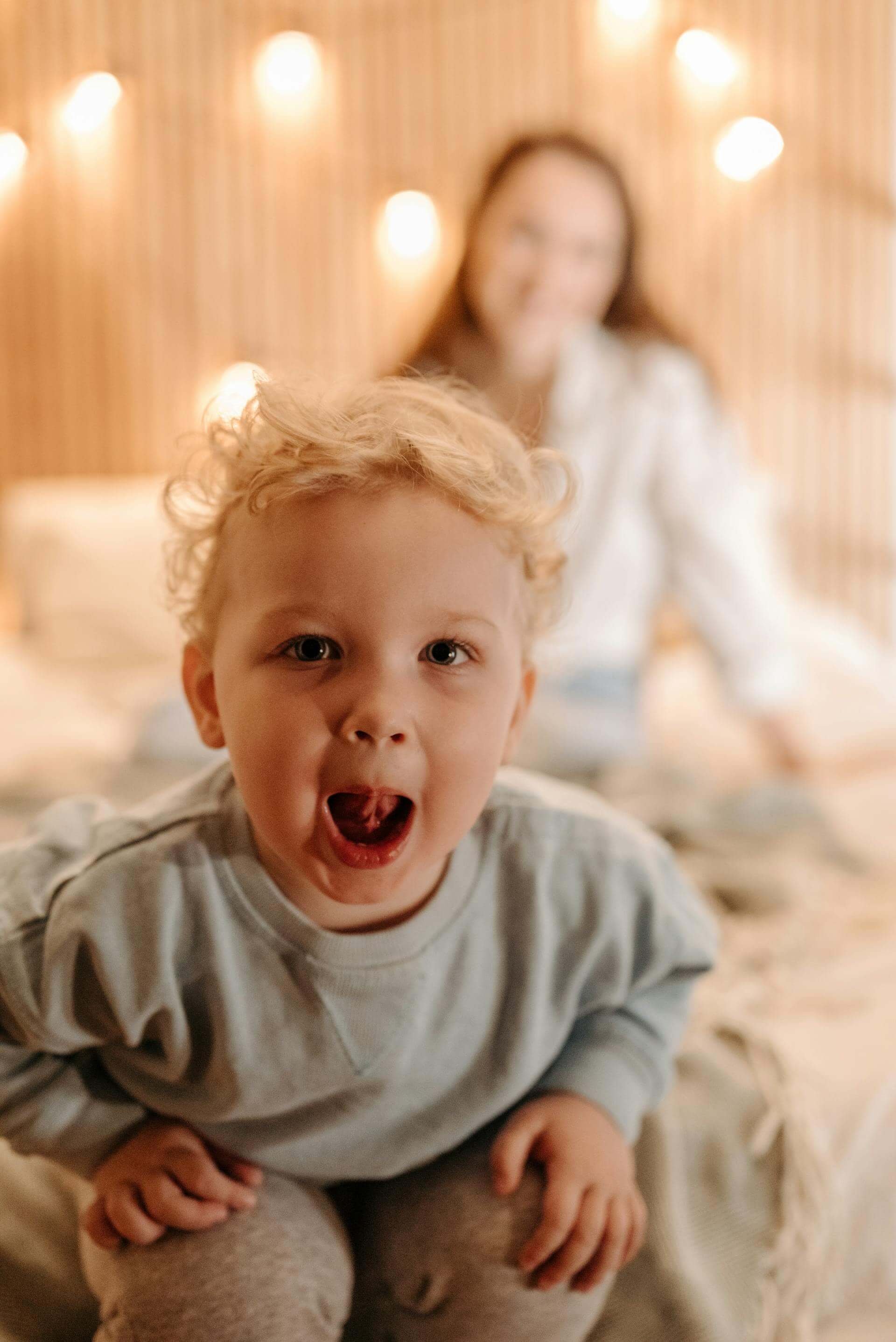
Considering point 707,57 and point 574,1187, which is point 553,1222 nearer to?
point 574,1187

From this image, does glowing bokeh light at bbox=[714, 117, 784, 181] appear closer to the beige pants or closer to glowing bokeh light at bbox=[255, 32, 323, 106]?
glowing bokeh light at bbox=[255, 32, 323, 106]

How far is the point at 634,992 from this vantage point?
723 millimetres

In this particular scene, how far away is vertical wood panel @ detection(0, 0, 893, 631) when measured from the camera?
Result: 7.79 feet

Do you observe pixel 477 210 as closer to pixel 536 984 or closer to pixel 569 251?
pixel 569 251

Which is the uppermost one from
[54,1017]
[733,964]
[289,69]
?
[289,69]

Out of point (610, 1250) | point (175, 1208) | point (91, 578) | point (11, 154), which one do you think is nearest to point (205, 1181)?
point (175, 1208)

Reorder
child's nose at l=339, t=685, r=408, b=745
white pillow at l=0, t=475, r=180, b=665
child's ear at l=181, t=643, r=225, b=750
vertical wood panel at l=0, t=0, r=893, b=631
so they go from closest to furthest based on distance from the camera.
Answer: child's nose at l=339, t=685, r=408, b=745
child's ear at l=181, t=643, r=225, b=750
white pillow at l=0, t=475, r=180, b=665
vertical wood panel at l=0, t=0, r=893, b=631

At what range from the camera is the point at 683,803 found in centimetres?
137

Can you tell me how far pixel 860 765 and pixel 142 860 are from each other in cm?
124

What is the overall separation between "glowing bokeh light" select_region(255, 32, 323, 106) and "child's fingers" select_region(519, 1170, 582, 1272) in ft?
7.71

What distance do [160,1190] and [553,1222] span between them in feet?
0.70

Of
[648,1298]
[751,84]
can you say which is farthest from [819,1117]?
[751,84]

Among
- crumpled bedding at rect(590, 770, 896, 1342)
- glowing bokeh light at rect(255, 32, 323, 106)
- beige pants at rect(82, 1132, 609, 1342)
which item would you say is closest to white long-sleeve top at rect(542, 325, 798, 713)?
crumpled bedding at rect(590, 770, 896, 1342)

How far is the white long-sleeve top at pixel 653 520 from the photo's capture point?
5.46ft
